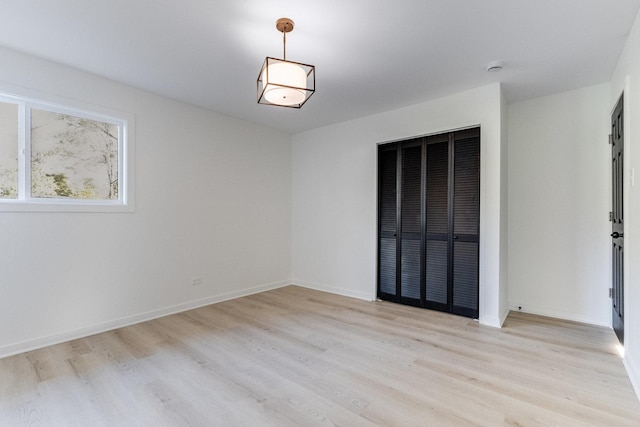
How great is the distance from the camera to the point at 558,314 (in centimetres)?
349

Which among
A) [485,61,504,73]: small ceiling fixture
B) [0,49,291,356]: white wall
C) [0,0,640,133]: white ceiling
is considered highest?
[0,0,640,133]: white ceiling

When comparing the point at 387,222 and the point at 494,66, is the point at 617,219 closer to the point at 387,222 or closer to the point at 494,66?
the point at 494,66

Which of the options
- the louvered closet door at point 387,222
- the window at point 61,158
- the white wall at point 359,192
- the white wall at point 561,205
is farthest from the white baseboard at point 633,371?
the window at point 61,158

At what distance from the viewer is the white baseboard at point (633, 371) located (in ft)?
→ 6.70

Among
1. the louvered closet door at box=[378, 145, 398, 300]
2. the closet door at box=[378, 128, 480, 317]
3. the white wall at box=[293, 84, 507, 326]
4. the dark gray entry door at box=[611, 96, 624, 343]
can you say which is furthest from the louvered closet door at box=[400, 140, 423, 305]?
the dark gray entry door at box=[611, 96, 624, 343]

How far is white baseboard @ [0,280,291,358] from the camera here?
2658mm

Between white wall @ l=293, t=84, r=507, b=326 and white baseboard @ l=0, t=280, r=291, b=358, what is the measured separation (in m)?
1.27

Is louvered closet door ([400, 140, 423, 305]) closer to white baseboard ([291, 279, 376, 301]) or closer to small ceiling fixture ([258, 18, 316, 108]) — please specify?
white baseboard ([291, 279, 376, 301])

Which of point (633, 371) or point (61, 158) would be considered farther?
point (61, 158)

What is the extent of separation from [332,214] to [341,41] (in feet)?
8.85

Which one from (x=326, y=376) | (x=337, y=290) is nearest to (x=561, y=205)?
(x=337, y=290)

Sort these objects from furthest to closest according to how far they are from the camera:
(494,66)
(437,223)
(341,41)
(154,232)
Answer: (437,223) < (154,232) < (494,66) < (341,41)

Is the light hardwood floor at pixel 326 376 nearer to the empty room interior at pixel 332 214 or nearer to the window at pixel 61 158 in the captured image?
the empty room interior at pixel 332 214

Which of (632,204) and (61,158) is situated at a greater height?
(61,158)
